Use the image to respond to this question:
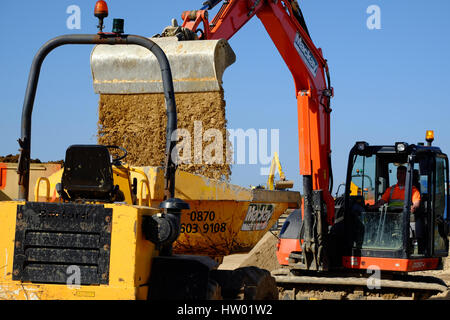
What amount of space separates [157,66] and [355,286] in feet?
14.4

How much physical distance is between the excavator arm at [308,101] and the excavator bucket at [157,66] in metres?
1.90

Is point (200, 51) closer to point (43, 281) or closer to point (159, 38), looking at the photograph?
point (159, 38)

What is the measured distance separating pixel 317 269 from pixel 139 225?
489 centimetres

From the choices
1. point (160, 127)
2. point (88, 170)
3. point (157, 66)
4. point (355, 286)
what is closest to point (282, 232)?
point (355, 286)

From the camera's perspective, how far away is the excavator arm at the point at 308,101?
9.27 metres

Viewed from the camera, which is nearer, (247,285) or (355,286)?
(247,285)

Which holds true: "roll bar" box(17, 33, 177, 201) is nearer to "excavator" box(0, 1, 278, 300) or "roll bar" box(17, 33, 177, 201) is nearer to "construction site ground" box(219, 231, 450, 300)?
"excavator" box(0, 1, 278, 300)

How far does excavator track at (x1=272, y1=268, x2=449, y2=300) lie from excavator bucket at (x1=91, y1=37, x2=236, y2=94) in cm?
377

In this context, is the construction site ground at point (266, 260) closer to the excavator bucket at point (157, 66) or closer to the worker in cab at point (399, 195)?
the worker in cab at point (399, 195)

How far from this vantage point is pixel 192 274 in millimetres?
5141

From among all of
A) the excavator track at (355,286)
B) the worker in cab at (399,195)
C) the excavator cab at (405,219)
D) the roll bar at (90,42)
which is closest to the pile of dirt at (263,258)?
the excavator track at (355,286)

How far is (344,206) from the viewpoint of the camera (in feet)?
31.1

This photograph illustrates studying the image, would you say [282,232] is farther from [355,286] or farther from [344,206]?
[355,286]

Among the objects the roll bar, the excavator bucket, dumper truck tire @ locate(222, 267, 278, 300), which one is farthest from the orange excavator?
dumper truck tire @ locate(222, 267, 278, 300)
